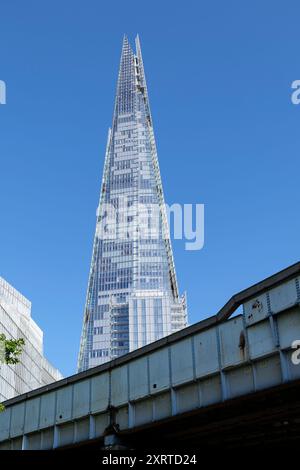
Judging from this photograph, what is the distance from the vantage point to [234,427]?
29.4 metres

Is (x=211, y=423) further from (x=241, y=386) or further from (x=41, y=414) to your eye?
(x=41, y=414)

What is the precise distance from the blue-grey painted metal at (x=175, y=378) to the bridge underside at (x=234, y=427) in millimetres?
474

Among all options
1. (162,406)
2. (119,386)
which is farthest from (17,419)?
(162,406)

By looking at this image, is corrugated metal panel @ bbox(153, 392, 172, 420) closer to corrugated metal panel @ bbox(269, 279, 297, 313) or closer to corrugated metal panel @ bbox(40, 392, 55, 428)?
corrugated metal panel @ bbox(269, 279, 297, 313)

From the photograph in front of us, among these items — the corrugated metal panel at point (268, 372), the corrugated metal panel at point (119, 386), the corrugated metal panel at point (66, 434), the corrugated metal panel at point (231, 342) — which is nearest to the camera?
the corrugated metal panel at point (268, 372)

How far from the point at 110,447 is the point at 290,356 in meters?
11.4

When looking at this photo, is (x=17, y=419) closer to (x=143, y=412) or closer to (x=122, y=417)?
(x=122, y=417)

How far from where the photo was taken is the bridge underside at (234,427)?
24422mm

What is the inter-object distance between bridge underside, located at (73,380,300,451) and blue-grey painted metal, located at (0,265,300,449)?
47 centimetres

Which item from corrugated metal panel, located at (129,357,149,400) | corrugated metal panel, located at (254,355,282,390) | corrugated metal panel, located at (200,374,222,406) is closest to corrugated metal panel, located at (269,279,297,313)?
corrugated metal panel, located at (254,355,282,390)

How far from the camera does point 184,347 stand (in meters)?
26.9

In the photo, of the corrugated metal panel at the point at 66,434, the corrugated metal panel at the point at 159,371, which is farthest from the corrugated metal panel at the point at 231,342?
the corrugated metal panel at the point at 66,434

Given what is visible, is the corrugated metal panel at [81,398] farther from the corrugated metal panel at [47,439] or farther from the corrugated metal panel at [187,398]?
the corrugated metal panel at [187,398]
